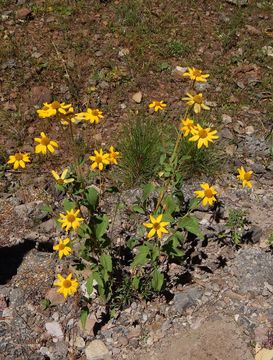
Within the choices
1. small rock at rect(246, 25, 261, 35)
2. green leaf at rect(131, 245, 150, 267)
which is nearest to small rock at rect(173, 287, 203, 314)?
green leaf at rect(131, 245, 150, 267)

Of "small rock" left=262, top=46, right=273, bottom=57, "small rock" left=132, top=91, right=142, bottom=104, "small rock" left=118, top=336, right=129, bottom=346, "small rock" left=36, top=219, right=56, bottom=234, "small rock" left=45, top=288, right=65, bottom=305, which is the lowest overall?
"small rock" left=118, top=336, right=129, bottom=346

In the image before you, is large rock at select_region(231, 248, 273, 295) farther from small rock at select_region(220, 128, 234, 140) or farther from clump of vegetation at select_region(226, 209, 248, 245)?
small rock at select_region(220, 128, 234, 140)

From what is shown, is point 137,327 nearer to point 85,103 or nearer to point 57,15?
point 85,103

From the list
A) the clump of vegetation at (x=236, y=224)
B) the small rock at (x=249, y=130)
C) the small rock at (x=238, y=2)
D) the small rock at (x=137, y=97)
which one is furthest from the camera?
the small rock at (x=238, y=2)

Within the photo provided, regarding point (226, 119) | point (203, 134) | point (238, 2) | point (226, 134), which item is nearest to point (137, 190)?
point (226, 134)

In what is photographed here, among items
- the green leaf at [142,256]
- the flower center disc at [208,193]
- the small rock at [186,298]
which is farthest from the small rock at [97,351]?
the flower center disc at [208,193]

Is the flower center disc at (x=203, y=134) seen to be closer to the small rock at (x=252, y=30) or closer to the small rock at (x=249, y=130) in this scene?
the small rock at (x=249, y=130)

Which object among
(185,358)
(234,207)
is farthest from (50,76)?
(185,358)
